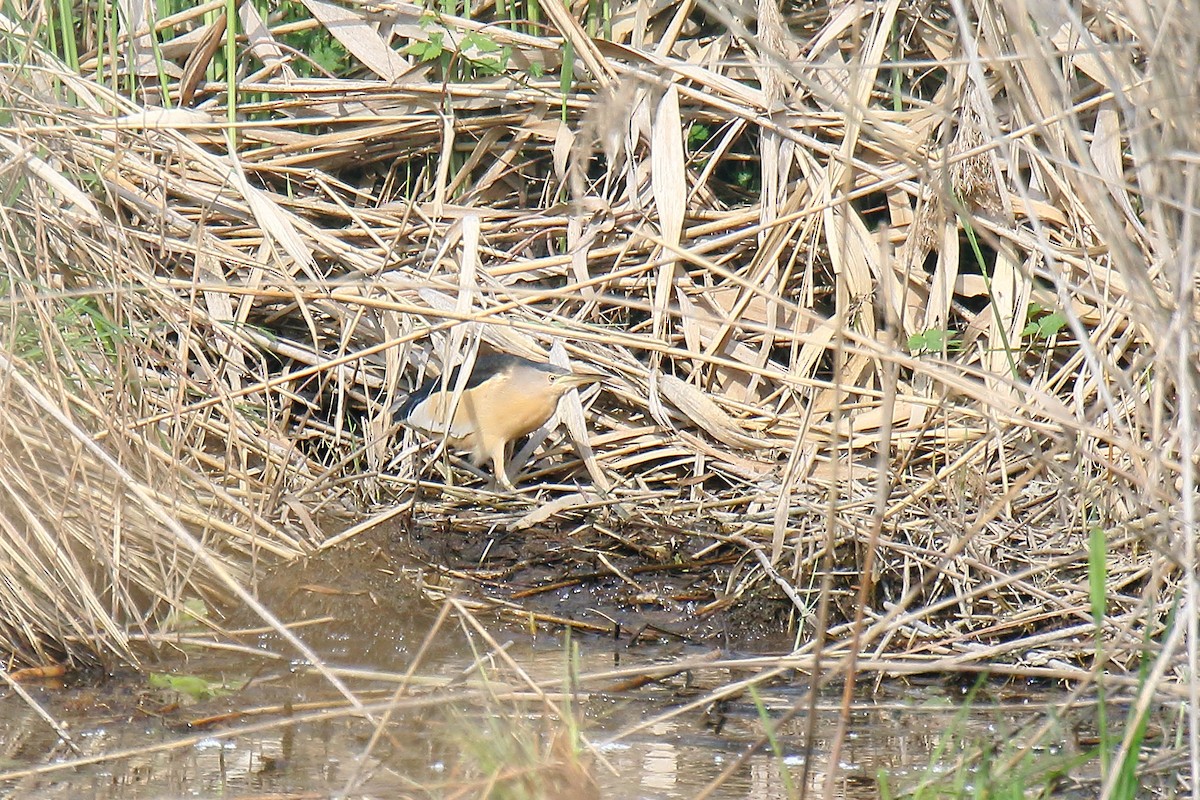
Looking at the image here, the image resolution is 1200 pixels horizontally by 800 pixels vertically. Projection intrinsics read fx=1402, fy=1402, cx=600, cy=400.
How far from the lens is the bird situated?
4.06 metres

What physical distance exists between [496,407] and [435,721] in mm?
1439

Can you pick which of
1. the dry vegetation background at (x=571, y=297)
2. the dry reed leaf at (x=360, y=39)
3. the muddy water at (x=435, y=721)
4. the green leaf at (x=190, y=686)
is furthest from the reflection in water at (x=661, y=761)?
the dry reed leaf at (x=360, y=39)

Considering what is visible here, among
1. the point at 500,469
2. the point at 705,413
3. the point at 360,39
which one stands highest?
the point at 360,39

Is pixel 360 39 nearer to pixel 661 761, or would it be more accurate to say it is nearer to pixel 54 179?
pixel 54 179

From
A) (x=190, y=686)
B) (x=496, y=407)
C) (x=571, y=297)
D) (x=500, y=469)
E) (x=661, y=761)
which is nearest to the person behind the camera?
(x=661, y=761)

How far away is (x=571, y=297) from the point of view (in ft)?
10.9

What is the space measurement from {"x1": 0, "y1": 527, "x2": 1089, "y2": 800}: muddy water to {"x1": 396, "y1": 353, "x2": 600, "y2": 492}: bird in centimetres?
64

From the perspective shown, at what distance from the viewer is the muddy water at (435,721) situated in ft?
7.47

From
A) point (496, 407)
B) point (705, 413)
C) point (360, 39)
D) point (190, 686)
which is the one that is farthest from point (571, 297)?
point (360, 39)

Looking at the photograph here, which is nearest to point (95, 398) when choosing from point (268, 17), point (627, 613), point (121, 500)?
point (121, 500)

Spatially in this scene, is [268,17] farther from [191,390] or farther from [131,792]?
[131,792]

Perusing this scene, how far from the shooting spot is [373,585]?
3.54 metres

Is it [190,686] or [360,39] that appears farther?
[360,39]

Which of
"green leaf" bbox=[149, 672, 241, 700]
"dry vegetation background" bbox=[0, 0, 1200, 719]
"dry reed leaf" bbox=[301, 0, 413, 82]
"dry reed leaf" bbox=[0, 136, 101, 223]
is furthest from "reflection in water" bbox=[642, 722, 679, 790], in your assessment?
"dry reed leaf" bbox=[301, 0, 413, 82]
